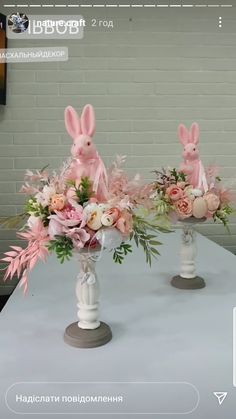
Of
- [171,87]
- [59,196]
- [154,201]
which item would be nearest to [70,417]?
[59,196]

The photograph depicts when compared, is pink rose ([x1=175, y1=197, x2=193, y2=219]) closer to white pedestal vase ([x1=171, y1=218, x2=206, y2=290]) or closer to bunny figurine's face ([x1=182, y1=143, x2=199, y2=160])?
white pedestal vase ([x1=171, y1=218, x2=206, y2=290])

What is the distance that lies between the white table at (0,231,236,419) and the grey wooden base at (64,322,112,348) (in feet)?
0.04

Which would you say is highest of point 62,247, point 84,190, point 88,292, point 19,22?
point 19,22

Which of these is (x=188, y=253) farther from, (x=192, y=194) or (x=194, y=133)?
(x=194, y=133)

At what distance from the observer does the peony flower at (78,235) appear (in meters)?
0.79

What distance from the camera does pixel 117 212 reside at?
805mm

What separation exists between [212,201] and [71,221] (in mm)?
535

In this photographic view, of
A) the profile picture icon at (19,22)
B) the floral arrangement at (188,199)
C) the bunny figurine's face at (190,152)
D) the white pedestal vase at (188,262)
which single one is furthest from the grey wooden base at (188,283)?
the profile picture icon at (19,22)

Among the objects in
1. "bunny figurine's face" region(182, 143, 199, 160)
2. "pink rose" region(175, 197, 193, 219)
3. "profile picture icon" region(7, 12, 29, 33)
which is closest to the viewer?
"pink rose" region(175, 197, 193, 219)

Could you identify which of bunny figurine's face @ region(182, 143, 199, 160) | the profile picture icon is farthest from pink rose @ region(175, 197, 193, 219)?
the profile picture icon

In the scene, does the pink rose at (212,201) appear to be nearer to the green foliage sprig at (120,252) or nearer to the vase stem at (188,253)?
the vase stem at (188,253)

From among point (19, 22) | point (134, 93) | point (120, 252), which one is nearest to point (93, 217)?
point (120, 252)

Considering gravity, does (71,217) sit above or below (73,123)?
below

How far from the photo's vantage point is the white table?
0.74 m
